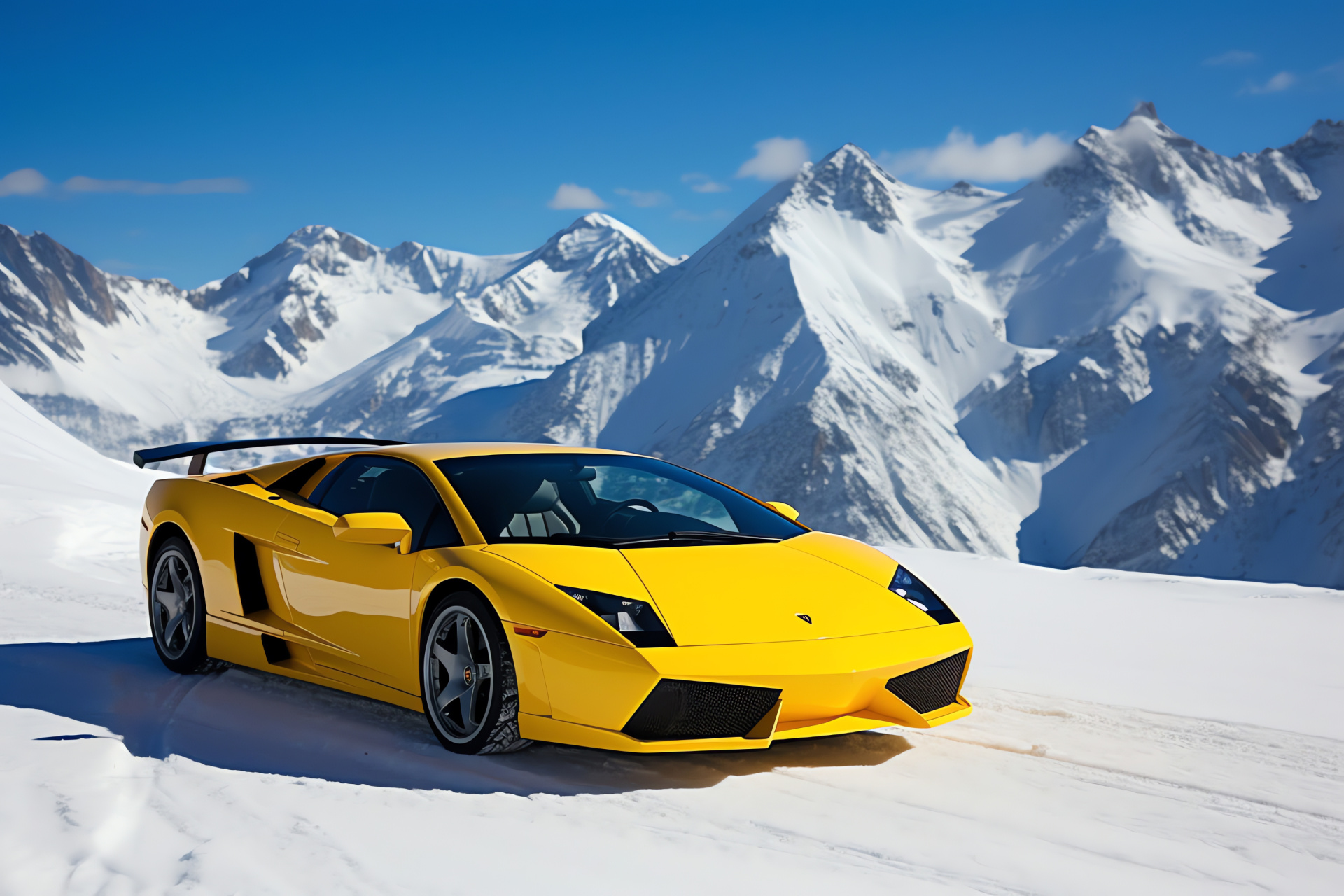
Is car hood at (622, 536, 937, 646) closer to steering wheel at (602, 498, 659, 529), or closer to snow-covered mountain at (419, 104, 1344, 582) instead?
steering wheel at (602, 498, 659, 529)

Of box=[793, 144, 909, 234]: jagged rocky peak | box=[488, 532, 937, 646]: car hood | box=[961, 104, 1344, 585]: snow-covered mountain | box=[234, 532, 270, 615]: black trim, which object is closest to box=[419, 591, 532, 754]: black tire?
box=[488, 532, 937, 646]: car hood

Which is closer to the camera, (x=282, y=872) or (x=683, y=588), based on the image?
(x=282, y=872)

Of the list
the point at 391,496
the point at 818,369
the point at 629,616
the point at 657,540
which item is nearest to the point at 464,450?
the point at 391,496

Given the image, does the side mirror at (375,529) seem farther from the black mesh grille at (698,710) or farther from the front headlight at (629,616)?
the black mesh grille at (698,710)

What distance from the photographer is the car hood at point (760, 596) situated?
3391 mm

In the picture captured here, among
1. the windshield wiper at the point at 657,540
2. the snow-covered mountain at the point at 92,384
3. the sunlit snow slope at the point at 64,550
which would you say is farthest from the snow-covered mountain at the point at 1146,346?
the snow-covered mountain at the point at 92,384

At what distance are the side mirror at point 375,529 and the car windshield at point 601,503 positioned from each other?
25 centimetres

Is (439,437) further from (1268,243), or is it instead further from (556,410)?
(1268,243)

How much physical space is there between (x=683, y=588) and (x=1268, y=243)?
9890 centimetres

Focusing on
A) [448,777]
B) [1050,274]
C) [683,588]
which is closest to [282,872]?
[448,777]

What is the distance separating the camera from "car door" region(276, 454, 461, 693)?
3857mm

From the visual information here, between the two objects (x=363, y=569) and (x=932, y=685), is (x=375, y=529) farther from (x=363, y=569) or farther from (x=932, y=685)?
(x=932, y=685)

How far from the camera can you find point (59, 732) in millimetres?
3857

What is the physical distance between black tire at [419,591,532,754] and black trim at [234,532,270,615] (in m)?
1.21
